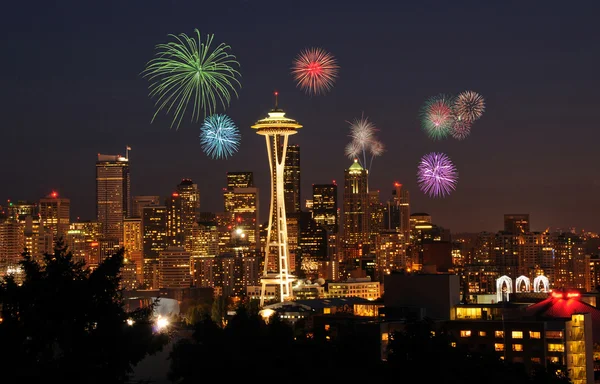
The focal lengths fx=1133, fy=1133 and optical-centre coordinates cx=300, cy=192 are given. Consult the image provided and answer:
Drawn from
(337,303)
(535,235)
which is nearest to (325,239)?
(535,235)

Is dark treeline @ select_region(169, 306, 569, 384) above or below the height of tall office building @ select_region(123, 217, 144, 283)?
below

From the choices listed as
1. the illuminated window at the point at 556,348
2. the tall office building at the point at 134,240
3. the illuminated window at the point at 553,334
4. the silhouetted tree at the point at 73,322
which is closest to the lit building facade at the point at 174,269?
the tall office building at the point at 134,240

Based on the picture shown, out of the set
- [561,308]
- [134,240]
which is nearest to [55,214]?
[134,240]

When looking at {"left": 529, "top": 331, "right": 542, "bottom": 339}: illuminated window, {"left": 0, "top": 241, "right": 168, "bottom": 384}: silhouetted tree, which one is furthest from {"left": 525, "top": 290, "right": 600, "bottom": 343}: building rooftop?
{"left": 0, "top": 241, "right": 168, "bottom": 384}: silhouetted tree

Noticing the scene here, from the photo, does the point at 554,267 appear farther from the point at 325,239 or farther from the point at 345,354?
the point at 345,354

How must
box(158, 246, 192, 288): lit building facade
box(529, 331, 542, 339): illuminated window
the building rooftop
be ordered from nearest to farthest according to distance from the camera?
box(529, 331, 542, 339): illuminated window
the building rooftop
box(158, 246, 192, 288): lit building facade

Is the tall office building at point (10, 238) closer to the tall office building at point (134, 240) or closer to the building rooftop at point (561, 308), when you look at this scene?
the tall office building at point (134, 240)

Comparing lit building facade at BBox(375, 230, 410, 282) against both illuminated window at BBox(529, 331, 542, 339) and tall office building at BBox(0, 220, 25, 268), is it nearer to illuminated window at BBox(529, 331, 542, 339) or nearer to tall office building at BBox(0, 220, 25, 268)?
tall office building at BBox(0, 220, 25, 268)

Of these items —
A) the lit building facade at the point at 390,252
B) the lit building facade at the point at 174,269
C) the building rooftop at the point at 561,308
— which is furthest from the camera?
the lit building facade at the point at 390,252
